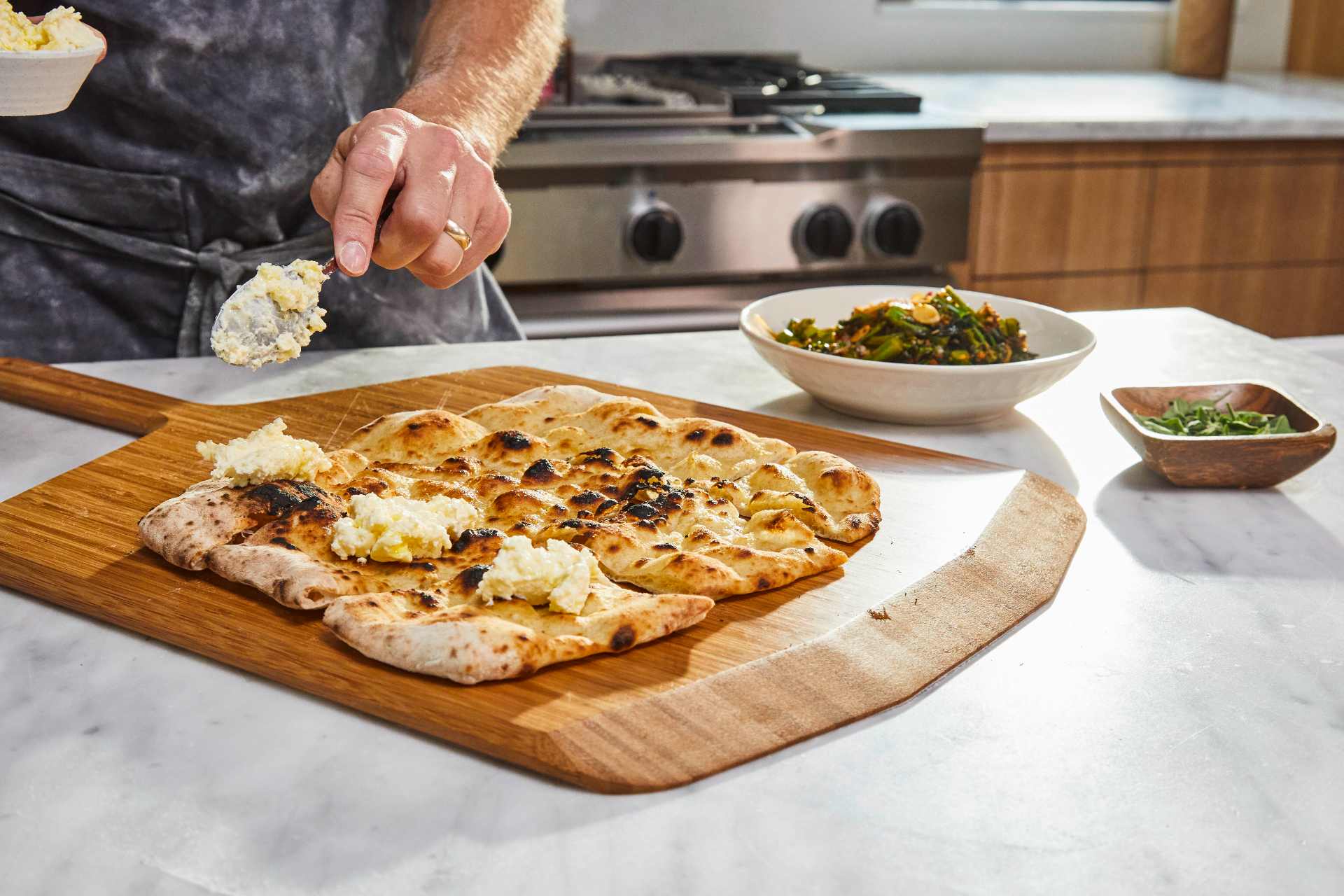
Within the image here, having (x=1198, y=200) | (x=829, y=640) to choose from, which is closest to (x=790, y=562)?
(x=829, y=640)

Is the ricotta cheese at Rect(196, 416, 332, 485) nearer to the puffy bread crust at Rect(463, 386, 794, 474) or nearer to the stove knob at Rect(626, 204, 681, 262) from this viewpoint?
the puffy bread crust at Rect(463, 386, 794, 474)

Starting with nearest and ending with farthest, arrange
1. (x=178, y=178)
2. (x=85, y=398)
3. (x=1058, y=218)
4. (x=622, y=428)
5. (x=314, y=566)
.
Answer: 1. (x=314, y=566)
2. (x=622, y=428)
3. (x=85, y=398)
4. (x=178, y=178)
5. (x=1058, y=218)

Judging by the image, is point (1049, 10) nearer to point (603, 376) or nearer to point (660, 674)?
point (603, 376)

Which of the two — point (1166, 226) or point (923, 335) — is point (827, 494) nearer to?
point (923, 335)

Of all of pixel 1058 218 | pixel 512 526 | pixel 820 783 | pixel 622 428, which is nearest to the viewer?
pixel 820 783

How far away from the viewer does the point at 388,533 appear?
3.60 ft

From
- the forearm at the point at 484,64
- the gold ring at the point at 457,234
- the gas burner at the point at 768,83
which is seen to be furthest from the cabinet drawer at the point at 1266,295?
the gold ring at the point at 457,234

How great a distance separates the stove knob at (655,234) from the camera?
2922 millimetres

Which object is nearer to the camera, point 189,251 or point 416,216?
point 416,216

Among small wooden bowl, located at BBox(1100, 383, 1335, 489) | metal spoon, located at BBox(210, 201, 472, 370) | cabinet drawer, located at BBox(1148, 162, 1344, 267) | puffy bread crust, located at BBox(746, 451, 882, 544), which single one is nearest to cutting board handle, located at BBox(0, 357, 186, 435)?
metal spoon, located at BBox(210, 201, 472, 370)

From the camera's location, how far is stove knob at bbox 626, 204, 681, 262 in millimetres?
2922

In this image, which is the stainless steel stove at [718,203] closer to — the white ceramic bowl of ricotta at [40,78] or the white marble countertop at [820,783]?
the white ceramic bowl of ricotta at [40,78]

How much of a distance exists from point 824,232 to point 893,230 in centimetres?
16

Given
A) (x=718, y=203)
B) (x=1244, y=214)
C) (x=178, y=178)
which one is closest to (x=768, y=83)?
(x=718, y=203)
